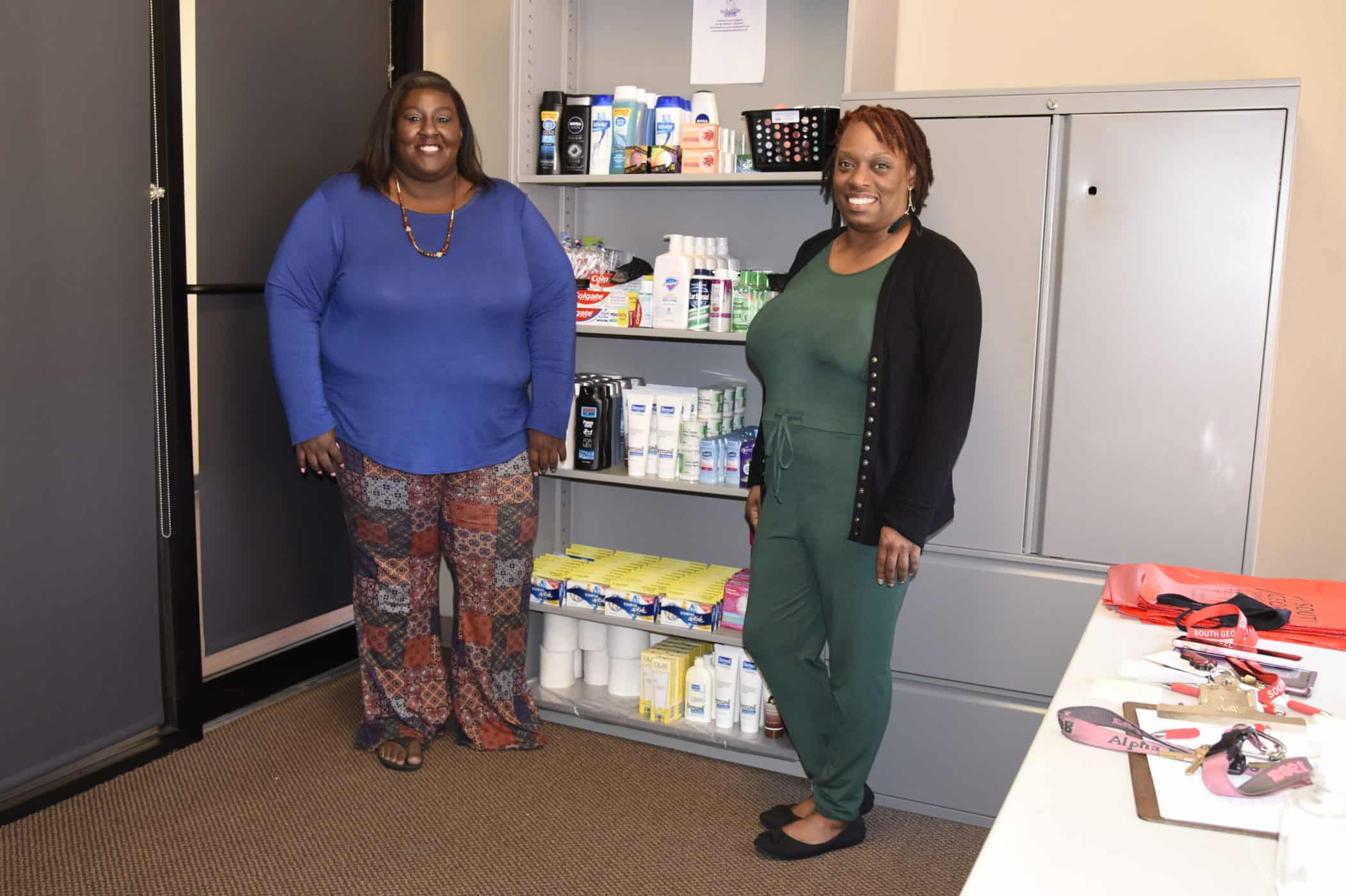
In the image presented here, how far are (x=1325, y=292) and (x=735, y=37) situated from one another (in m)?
1.66

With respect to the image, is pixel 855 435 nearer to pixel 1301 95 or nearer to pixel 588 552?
pixel 588 552

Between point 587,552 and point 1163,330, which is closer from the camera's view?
A: point 1163,330

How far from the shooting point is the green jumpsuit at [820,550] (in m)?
2.31

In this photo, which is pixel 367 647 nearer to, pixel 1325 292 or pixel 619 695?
pixel 619 695

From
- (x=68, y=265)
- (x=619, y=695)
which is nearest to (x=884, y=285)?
(x=619, y=695)

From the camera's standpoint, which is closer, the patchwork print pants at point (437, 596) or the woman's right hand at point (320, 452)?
the woman's right hand at point (320, 452)

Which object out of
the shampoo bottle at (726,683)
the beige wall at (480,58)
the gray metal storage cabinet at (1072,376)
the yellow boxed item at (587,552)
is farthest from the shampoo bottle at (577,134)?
the shampoo bottle at (726,683)

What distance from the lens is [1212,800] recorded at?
118cm

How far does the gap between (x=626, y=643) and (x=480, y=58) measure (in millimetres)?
1937

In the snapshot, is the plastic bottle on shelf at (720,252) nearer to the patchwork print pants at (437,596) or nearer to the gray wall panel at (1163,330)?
the patchwork print pants at (437,596)

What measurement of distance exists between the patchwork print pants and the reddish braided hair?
1.20 m

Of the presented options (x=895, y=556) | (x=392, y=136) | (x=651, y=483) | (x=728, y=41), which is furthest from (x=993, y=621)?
(x=392, y=136)

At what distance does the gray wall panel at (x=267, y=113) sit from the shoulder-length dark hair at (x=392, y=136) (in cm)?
50

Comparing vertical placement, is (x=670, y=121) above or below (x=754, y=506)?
above
